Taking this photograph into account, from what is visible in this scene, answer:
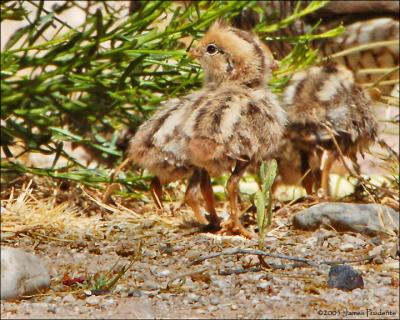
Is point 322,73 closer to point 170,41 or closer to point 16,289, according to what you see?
point 170,41

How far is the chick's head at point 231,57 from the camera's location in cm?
423

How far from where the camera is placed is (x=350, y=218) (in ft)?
12.8

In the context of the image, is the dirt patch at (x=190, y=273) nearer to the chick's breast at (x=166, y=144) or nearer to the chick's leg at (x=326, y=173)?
the chick's breast at (x=166, y=144)

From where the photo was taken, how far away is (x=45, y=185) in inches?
183

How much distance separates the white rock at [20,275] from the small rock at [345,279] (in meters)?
0.91

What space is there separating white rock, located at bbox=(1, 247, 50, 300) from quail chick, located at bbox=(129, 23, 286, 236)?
2.91 feet

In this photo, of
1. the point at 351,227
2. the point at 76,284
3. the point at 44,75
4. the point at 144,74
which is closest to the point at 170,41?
the point at 144,74

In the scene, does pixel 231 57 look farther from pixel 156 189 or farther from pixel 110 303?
pixel 110 303

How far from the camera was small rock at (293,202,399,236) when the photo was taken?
3893 millimetres

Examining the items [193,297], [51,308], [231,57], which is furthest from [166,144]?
[51,308]

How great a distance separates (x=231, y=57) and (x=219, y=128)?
2.14 ft

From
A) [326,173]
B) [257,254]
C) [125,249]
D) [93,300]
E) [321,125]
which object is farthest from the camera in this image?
[326,173]

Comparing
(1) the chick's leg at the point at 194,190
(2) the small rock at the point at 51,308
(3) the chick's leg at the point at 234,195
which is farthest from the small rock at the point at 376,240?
(2) the small rock at the point at 51,308

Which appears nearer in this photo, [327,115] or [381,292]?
[381,292]
